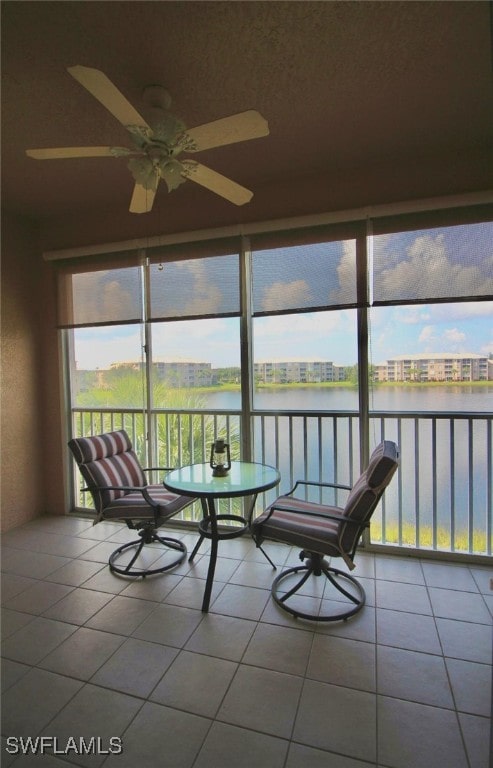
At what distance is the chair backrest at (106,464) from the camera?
8.56 ft

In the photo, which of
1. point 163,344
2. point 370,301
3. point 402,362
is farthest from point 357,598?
point 163,344

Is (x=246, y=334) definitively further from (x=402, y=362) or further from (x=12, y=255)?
(x=12, y=255)

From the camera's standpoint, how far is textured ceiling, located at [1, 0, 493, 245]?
1.58 metres

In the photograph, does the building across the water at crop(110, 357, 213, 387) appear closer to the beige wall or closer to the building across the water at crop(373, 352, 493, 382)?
the beige wall

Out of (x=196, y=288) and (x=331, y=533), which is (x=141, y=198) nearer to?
(x=196, y=288)

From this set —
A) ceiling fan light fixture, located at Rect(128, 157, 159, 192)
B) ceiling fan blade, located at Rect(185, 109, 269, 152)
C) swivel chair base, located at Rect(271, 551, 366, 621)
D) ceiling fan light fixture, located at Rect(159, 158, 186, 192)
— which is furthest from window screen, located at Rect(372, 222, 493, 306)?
swivel chair base, located at Rect(271, 551, 366, 621)

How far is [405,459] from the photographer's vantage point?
297 centimetres

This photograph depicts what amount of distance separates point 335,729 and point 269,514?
39.5 inches

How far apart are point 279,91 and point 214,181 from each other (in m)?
0.61

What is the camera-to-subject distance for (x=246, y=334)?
311 centimetres

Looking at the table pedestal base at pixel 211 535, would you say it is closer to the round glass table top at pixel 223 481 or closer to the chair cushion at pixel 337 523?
the round glass table top at pixel 223 481

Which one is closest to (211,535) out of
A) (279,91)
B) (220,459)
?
(220,459)

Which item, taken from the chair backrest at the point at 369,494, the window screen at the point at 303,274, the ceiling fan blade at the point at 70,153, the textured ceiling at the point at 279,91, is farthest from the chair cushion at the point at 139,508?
the textured ceiling at the point at 279,91

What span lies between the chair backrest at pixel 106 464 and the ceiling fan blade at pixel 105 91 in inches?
81.6
